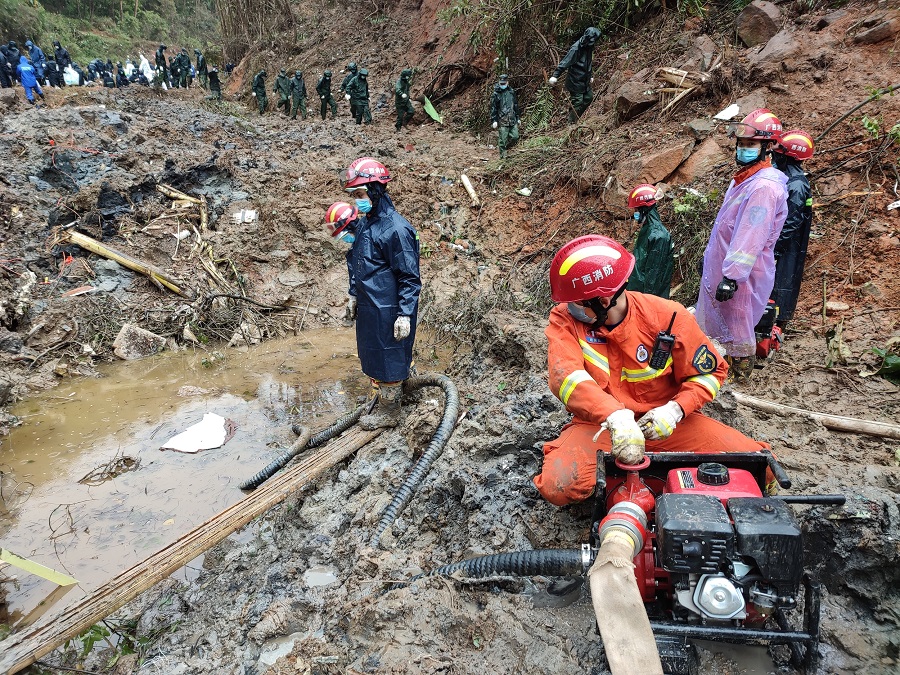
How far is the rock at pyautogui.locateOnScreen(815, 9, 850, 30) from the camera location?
246 inches

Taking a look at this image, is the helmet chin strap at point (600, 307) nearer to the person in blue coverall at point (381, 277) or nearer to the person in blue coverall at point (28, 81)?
the person in blue coverall at point (381, 277)

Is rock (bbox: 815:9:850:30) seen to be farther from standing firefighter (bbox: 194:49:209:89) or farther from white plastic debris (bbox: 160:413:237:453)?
standing firefighter (bbox: 194:49:209:89)

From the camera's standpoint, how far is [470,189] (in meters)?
8.77

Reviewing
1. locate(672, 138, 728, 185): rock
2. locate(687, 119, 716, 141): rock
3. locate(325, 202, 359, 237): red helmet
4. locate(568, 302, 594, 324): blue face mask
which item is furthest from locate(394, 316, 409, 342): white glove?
locate(687, 119, 716, 141): rock

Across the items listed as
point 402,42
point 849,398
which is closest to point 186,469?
point 849,398

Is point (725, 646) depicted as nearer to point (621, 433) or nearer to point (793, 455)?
point (621, 433)

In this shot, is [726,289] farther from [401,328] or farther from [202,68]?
[202,68]

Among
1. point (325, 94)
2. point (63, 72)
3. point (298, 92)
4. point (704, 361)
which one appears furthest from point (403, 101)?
point (63, 72)

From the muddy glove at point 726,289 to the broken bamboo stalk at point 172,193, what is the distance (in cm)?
794

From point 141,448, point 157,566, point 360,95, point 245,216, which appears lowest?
point 141,448

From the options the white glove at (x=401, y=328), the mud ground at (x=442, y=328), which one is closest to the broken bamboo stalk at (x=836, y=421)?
Result: the mud ground at (x=442, y=328)

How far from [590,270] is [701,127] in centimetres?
557

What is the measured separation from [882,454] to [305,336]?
5.85 meters

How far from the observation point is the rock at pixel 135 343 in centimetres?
588
